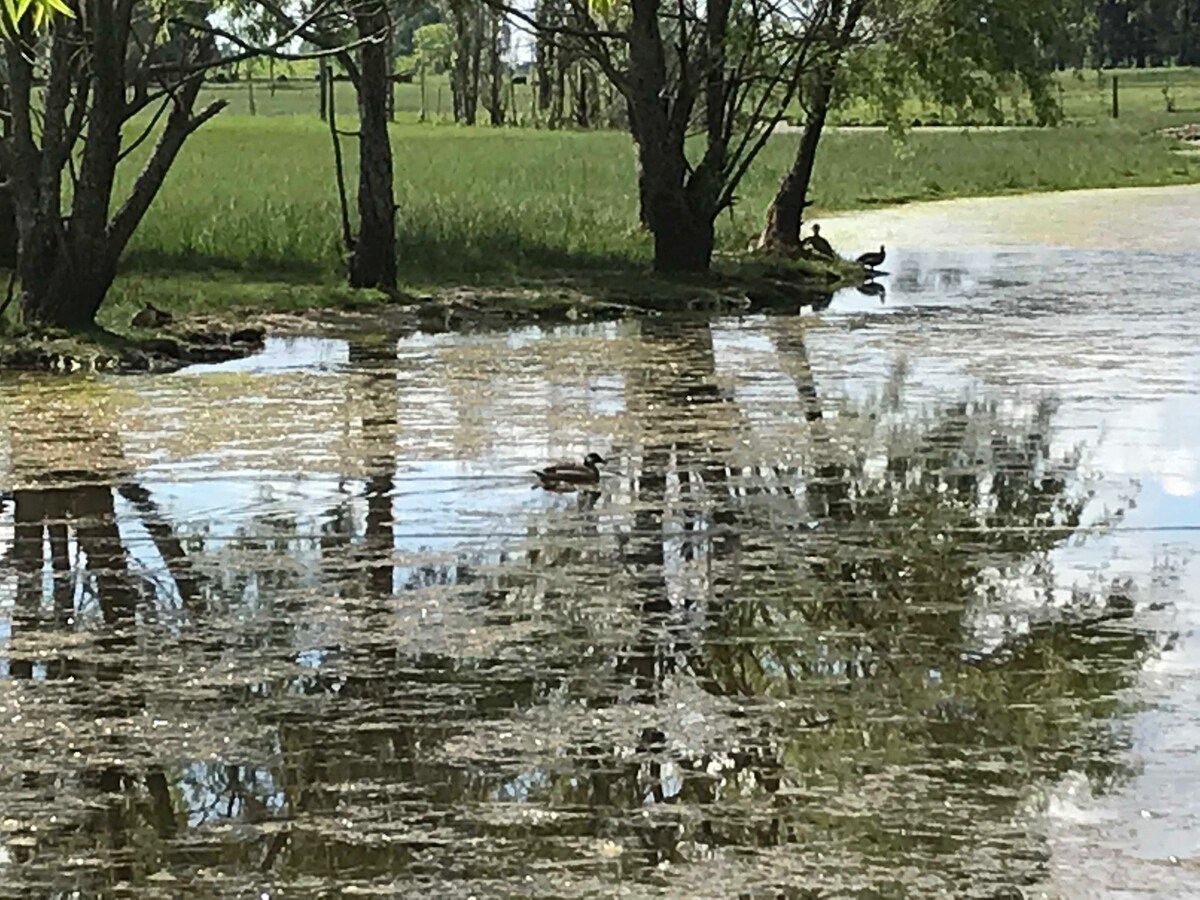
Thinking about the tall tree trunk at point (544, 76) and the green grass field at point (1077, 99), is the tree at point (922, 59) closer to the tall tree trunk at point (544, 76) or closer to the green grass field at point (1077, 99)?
the green grass field at point (1077, 99)

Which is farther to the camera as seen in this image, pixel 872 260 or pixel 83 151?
pixel 872 260

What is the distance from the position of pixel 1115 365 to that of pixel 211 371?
4351 mm

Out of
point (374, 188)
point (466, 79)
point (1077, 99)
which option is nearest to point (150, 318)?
point (374, 188)

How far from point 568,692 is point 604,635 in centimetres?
53

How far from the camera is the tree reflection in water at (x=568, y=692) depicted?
3.89 m

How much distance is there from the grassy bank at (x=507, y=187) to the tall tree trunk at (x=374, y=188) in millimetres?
692

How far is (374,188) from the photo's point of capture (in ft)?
42.8

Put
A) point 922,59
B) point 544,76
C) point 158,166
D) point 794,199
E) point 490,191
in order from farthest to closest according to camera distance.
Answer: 1. point 544,76
2. point 490,191
3. point 794,199
4. point 922,59
5. point 158,166

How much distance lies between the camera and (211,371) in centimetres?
1036

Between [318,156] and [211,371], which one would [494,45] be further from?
[211,371]

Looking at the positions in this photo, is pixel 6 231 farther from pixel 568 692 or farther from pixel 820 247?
pixel 568 692

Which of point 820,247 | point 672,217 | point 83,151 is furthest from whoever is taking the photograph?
point 820,247

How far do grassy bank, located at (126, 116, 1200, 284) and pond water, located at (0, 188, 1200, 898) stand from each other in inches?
191

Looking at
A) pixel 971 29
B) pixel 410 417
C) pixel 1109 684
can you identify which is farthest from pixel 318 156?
pixel 1109 684
